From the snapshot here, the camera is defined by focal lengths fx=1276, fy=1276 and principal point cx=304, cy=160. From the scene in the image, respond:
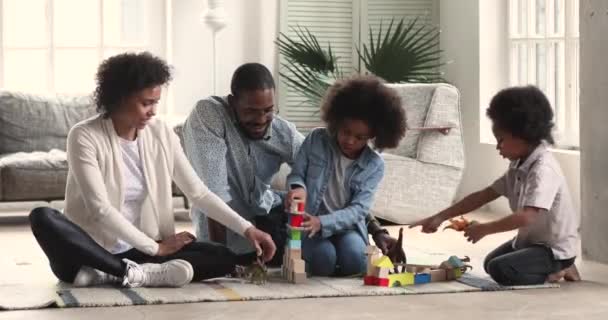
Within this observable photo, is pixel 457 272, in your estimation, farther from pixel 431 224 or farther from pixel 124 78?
pixel 124 78

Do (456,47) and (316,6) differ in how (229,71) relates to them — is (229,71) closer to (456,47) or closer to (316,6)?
(316,6)

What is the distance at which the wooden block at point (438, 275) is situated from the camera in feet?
15.0

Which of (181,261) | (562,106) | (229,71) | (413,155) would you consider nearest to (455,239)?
(413,155)

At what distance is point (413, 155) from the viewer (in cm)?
685

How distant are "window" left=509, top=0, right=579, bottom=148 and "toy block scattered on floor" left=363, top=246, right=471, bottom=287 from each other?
2.47m

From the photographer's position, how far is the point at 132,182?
4484 millimetres

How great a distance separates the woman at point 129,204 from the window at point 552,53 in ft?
9.77

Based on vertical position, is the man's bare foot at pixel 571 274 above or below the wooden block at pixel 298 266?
below

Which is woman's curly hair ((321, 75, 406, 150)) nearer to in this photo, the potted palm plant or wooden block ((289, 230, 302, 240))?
wooden block ((289, 230, 302, 240))

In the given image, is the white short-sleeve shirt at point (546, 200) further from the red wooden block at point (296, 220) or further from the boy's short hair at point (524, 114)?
the red wooden block at point (296, 220)

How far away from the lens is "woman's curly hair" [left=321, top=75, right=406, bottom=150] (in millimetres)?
4656

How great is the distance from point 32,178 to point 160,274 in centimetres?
265

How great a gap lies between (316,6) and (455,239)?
2679 mm

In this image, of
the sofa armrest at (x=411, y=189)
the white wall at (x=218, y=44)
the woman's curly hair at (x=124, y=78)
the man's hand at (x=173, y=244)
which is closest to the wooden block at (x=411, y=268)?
the man's hand at (x=173, y=244)
